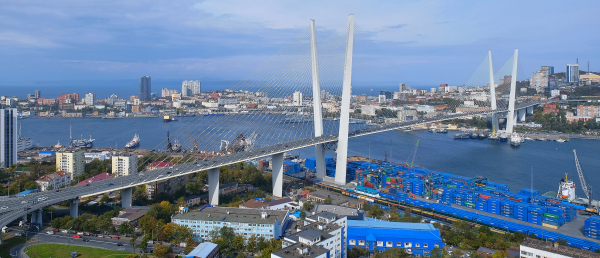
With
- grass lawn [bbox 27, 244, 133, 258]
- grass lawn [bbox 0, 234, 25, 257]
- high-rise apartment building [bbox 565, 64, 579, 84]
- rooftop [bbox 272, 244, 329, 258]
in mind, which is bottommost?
grass lawn [bbox 27, 244, 133, 258]

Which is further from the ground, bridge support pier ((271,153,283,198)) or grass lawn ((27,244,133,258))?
bridge support pier ((271,153,283,198))

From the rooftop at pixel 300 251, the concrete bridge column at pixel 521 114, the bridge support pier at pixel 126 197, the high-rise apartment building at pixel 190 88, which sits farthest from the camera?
the high-rise apartment building at pixel 190 88

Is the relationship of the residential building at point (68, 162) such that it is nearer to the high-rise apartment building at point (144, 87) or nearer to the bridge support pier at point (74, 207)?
the bridge support pier at point (74, 207)

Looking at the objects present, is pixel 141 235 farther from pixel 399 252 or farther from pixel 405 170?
pixel 405 170

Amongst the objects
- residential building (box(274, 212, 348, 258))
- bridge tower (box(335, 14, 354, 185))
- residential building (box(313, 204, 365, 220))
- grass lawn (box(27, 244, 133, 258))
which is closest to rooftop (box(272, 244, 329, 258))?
residential building (box(274, 212, 348, 258))

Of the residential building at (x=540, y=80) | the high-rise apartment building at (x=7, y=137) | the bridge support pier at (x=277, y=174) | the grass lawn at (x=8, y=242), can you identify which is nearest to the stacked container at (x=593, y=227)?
the bridge support pier at (x=277, y=174)

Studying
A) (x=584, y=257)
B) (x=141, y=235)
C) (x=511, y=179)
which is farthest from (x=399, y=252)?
(x=511, y=179)

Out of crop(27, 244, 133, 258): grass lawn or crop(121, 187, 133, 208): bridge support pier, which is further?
crop(121, 187, 133, 208): bridge support pier

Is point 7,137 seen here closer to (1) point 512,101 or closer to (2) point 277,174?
(2) point 277,174

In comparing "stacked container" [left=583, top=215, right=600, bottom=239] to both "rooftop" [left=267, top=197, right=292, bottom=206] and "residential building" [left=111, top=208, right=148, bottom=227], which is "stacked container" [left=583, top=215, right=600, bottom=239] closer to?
"rooftop" [left=267, top=197, right=292, bottom=206]
